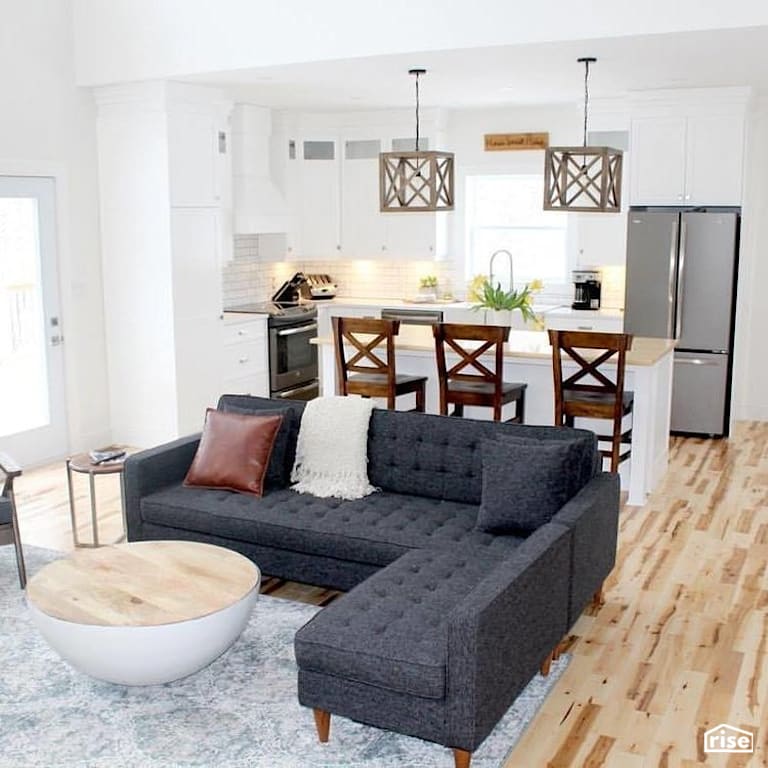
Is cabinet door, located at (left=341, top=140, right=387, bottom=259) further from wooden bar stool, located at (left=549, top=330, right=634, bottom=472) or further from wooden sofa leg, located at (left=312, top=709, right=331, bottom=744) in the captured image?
wooden sofa leg, located at (left=312, top=709, right=331, bottom=744)

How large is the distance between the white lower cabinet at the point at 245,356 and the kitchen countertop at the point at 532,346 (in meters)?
1.36

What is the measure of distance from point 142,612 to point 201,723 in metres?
0.46

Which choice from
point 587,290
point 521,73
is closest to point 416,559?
point 521,73

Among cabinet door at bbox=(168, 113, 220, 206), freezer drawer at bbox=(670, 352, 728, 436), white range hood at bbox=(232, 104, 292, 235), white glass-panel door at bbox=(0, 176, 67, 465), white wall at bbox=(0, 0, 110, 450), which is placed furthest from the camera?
white range hood at bbox=(232, 104, 292, 235)

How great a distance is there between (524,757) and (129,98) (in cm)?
565

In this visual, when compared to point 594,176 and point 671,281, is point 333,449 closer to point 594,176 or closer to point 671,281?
point 594,176

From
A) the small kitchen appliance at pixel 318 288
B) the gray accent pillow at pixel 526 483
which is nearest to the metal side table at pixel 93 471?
the gray accent pillow at pixel 526 483

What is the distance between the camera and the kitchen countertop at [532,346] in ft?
20.7

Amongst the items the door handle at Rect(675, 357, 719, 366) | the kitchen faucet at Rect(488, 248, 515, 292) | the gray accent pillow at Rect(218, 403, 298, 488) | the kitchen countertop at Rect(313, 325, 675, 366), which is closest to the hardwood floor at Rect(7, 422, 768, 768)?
the gray accent pillow at Rect(218, 403, 298, 488)

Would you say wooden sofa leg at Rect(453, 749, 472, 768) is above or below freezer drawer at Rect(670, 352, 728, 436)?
below

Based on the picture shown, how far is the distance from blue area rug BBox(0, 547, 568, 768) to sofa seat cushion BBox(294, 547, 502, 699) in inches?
12.7

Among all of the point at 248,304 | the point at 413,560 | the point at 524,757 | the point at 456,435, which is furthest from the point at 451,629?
the point at 248,304

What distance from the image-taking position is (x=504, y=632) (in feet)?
11.1

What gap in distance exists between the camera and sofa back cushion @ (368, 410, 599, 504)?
480 centimetres
